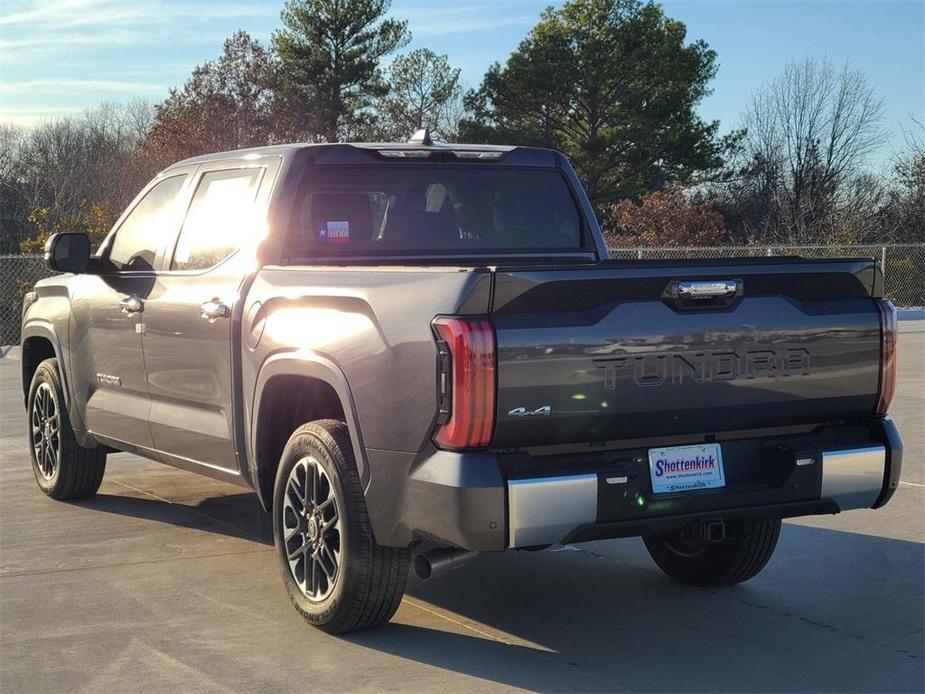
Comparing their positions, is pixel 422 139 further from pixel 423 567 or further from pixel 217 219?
pixel 423 567

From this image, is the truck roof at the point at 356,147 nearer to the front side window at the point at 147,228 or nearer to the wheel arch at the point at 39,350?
the front side window at the point at 147,228

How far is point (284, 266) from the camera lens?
5.96 m

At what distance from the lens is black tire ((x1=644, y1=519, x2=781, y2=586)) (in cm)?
600

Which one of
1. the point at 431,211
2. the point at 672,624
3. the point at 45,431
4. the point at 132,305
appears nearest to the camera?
the point at 672,624

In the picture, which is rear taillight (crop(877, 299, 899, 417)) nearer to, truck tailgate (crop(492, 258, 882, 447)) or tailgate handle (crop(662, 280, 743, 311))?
truck tailgate (crop(492, 258, 882, 447))

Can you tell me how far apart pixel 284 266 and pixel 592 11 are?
4525cm

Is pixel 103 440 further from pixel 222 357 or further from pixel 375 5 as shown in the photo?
pixel 375 5

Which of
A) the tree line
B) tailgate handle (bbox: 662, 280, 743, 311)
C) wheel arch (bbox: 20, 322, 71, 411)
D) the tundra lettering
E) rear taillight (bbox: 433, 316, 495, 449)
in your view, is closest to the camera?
rear taillight (bbox: 433, 316, 495, 449)

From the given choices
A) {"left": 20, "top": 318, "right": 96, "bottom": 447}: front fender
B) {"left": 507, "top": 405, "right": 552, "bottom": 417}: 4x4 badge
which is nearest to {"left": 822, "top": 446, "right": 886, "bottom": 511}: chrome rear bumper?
{"left": 507, "top": 405, "right": 552, "bottom": 417}: 4x4 badge

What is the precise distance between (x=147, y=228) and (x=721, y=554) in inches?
141

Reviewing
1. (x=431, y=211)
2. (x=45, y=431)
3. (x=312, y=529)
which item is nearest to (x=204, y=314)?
(x=431, y=211)

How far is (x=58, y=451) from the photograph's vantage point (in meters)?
8.18

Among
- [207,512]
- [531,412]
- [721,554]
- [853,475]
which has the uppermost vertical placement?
[531,412]

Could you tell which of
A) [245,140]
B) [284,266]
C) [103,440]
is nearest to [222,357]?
[284,266]
